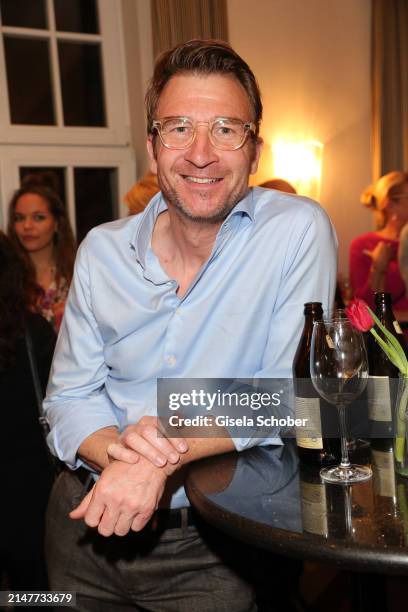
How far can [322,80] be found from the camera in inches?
203

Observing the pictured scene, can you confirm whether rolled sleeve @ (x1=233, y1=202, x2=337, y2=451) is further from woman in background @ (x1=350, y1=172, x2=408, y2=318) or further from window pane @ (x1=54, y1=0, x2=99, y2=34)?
window pane @ (x1=54, y1=0, x2=99, y2=34)

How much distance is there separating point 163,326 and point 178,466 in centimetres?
32

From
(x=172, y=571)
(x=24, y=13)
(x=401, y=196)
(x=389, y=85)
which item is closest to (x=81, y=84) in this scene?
(x=24, y=13)

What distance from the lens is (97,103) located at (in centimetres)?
430

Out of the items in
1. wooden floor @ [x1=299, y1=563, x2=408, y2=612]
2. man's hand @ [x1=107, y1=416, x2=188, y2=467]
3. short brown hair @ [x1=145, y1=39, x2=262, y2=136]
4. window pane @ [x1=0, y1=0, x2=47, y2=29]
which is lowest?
wooden floor @ [x1=299, y1=563, x2=408, y2=612]

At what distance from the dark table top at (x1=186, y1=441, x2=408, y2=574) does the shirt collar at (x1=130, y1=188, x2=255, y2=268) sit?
1.56 feet

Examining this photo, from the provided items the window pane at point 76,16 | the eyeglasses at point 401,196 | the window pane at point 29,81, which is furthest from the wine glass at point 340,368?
the window pane at point 76,16

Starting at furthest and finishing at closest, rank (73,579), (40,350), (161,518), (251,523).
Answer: (40,350)
(73,579)
(161,518)
(251,523)

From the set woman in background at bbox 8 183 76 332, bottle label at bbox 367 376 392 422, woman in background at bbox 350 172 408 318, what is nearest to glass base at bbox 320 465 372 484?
bottle label at bbox 367 376 392 422

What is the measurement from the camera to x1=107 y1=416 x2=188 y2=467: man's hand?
117cm

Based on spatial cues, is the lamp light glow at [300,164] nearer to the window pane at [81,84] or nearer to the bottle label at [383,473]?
the window pane at [81,84]

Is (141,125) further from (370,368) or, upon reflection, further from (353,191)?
(370,368)

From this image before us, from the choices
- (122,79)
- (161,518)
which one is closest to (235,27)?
(122,79)

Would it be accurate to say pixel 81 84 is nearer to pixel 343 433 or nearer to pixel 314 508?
pixel 343 433
